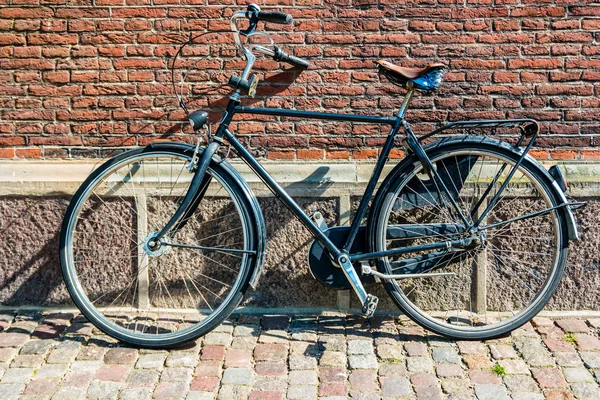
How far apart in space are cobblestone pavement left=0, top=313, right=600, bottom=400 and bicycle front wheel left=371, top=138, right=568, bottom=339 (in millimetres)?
223

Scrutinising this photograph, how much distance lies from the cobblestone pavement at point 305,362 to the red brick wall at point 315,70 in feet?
3.65

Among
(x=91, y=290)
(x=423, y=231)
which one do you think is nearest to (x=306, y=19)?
(x=423, y=231)

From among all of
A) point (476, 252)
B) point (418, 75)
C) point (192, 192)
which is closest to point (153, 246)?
point (192, 192)

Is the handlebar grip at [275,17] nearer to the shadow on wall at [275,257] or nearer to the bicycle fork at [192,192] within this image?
the bicycle fork at [192,192]

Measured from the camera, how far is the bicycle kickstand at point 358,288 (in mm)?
3832

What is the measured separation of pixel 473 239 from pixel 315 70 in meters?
1.44

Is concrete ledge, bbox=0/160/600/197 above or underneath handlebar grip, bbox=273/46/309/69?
underneath

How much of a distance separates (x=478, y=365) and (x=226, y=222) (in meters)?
1.77

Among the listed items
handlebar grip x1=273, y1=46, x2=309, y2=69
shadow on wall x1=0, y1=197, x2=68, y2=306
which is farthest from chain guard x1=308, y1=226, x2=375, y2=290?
shadow on wall x1=0, y1=197, x2=68, y2=306

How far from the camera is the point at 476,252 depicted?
13.4 ft

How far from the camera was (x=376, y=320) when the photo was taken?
167 inches

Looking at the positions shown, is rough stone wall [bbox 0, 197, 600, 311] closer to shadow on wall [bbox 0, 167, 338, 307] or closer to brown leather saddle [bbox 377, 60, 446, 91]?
shadow on wall [bbox 0, 167, 338, 307]

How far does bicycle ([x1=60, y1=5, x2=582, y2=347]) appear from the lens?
388 centimetres

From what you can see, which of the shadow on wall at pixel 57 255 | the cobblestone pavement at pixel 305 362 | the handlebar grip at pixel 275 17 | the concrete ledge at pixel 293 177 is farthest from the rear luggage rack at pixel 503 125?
the cobblestone pavement at pixel 305 362
